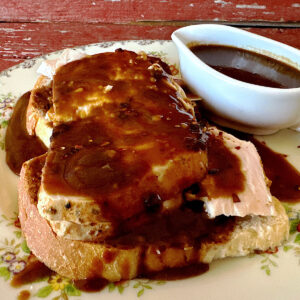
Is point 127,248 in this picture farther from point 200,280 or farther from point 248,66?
point 248,66

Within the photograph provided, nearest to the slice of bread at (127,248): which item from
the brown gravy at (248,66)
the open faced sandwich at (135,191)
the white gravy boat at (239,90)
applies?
the open faced sandwich at (135,191)

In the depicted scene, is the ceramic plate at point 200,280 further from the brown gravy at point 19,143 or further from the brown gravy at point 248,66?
the brown gravy at point 248,66

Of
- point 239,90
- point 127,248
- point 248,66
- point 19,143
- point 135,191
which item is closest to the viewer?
point 135,191

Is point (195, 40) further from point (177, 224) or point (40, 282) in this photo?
point (40, 282)

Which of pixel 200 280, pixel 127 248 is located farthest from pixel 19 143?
pixel 200 280

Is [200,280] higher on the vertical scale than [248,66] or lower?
lower

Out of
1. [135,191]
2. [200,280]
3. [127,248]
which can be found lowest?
[200,280]

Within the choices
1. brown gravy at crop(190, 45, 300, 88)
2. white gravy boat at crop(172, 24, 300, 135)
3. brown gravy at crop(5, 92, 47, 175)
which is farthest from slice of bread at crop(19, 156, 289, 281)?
brown gravy at crop(190, 45, 300, 88)

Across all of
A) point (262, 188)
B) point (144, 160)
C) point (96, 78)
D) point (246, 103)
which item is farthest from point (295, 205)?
point (96, 78)
